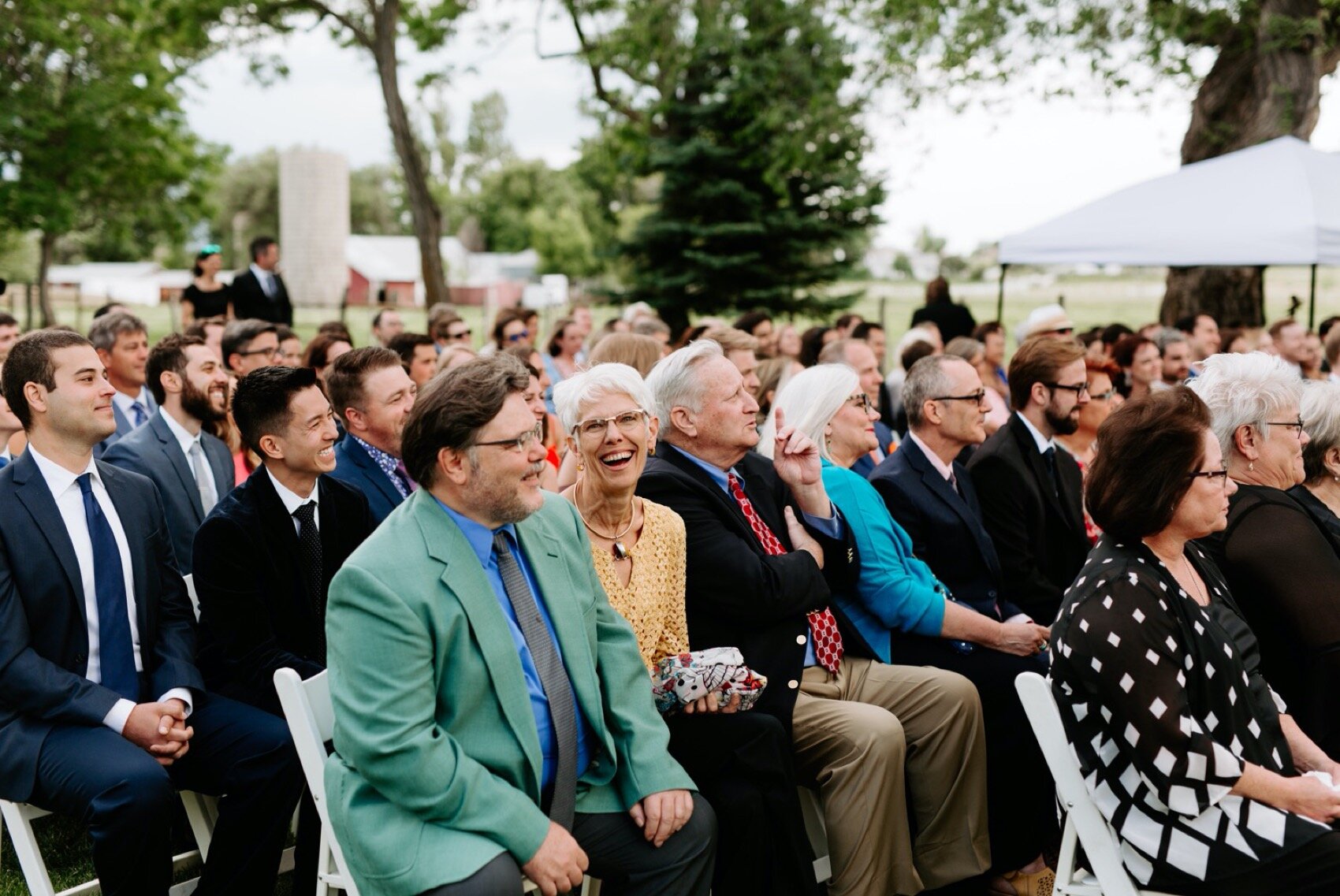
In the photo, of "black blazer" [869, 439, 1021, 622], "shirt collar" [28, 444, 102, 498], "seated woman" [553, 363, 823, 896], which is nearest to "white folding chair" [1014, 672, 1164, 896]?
"seated woman" [553, 363, 823, 896]

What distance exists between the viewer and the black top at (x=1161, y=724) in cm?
275

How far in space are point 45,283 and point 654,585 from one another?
925 inches

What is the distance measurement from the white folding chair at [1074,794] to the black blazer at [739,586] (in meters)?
0.85

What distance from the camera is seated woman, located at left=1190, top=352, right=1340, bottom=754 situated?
344 centimetres

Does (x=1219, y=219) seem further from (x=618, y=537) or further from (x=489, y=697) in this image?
(x=489, y=697)

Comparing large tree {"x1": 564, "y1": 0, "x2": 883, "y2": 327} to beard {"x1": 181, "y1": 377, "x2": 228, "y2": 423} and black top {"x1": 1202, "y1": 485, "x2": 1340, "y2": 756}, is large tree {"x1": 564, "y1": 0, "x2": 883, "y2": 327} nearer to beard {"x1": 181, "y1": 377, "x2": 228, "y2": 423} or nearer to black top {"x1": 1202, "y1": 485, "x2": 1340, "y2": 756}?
beard {"x1": 181, "y1": 377, "x2": 228, "y2": 423}

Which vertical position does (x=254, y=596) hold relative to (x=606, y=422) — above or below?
below

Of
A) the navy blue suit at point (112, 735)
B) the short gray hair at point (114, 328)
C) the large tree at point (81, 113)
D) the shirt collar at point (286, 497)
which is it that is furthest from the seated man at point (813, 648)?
the large tree at point (81, 113)

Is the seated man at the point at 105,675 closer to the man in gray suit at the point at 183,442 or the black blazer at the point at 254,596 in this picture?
the black blazer at the point at 254,596

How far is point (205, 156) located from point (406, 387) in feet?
83.3

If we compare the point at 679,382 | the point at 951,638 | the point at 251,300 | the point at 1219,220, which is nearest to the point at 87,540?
the point at 679,382

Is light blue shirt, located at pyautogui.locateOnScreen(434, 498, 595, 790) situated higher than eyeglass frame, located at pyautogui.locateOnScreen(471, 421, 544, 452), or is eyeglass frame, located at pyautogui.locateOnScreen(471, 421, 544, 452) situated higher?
eyeglass frame, located at pyautogui.locateOnScreen(471, 421, 544, 452)

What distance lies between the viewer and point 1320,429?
3900 millimetres

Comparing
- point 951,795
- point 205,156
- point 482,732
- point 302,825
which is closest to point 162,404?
point 302,825
